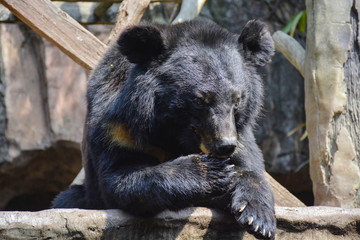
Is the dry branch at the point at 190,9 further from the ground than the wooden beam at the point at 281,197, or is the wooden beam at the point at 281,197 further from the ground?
the dry branch at the point at 190,9

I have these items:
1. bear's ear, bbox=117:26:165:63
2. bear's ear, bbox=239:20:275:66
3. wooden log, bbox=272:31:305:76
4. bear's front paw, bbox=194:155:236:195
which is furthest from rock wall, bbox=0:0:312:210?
bear's front paw, bbox=194:155:236:195

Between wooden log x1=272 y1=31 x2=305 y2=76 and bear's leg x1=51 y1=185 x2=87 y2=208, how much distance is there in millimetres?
2313


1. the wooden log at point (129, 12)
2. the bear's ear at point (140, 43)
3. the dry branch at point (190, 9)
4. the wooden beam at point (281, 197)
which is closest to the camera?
the bear's ear at point (140, 43)

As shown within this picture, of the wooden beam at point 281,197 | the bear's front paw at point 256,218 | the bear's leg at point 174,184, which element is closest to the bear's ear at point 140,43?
the bear's leg at point 174,184

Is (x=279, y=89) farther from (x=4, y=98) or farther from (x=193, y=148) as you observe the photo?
(x=193, y=148)

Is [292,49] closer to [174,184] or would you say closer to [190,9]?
[190,9]

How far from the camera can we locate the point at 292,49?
5.34 metres

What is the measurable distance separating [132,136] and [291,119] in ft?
17.2

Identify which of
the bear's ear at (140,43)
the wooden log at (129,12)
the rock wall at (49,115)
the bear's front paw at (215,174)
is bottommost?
the rock wall at (49,115)

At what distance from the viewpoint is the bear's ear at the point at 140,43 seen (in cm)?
326

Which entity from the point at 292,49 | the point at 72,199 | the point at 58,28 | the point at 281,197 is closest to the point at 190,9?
the point at 292,49

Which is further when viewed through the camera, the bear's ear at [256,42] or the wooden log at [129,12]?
the wooden log at [129,12]

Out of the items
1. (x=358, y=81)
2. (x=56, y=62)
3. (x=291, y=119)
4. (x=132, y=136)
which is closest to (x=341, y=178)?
(x=358, y=81)

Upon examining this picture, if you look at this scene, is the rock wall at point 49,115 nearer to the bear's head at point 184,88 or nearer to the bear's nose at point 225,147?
the bear's head at point 184,88
